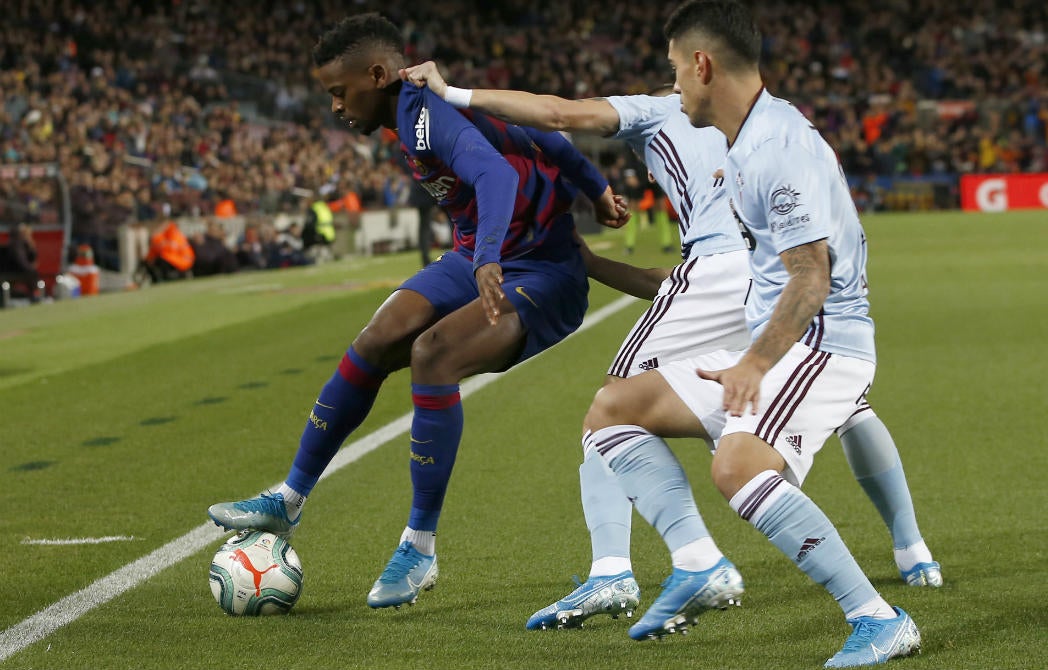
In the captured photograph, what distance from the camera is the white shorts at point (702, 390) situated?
3932 mm

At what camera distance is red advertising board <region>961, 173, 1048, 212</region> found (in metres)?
37.7

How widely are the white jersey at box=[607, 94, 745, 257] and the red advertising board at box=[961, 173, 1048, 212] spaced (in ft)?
114

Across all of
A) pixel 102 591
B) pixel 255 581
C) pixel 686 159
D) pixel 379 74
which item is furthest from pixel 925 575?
pixel 102 591

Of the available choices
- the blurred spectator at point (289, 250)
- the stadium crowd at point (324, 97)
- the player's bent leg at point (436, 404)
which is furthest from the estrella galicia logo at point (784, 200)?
the blurred spectator at point (289, 250)

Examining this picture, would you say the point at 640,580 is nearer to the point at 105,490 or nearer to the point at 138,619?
the point at 138,619

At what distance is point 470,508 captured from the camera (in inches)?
251

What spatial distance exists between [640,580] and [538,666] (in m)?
1.08

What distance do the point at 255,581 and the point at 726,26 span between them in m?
2.23

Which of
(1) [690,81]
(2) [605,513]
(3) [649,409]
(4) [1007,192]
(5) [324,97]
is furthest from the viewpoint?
(5) [324,97]

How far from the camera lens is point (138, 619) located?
15.1 feet

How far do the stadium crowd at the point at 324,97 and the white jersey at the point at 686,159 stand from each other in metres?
18.8

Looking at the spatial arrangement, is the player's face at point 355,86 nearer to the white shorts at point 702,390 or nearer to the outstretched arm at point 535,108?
the outstretched arm at point 535,108

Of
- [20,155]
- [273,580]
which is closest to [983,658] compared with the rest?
[273,580]

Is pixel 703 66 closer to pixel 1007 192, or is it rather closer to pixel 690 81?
pixel 690 81
